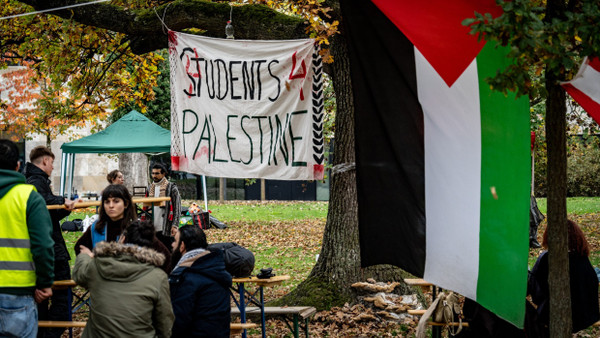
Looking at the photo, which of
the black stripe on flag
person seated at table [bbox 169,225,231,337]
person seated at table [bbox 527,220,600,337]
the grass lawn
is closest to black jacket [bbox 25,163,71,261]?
person seated at table [bbox 169,225,231,337]

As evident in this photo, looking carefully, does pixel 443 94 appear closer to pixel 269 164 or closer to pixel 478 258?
pixel 478 258

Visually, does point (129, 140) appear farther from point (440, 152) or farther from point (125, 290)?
point (440, 152)

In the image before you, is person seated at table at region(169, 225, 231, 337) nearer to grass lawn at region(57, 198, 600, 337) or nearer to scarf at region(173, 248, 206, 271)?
scarf at region(173, 248, 206, 271)

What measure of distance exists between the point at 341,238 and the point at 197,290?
3.90 m

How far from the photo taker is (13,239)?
4.90 metres

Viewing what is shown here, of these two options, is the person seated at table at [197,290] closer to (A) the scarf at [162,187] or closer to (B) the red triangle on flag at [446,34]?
(B) the red triangle on flag at [446,34]

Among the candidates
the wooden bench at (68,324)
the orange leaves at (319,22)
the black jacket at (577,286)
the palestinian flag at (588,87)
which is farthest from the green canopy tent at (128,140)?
the palestinian flag at (588,87)

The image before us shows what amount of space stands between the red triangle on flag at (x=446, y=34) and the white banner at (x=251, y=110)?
255cm

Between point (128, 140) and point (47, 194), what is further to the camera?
point (128, 140)

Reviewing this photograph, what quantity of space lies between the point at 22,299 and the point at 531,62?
3.81m

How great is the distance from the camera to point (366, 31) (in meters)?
4.00

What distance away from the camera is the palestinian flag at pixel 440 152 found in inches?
146

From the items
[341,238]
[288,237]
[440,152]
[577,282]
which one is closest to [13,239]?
[440,152]

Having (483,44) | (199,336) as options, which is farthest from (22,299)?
(483,44)
